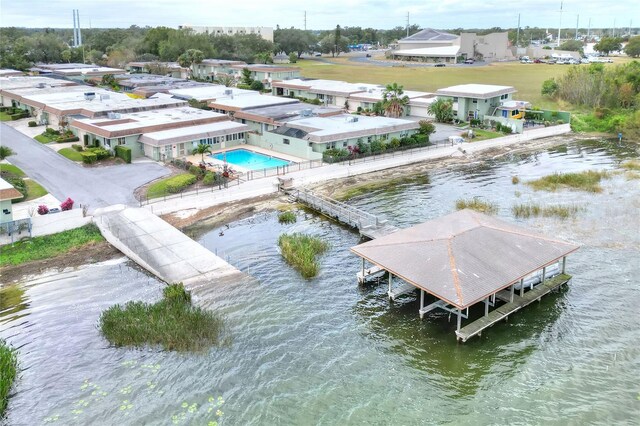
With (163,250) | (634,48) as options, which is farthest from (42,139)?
(634,48)

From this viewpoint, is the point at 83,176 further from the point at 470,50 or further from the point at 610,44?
the point at 610,44

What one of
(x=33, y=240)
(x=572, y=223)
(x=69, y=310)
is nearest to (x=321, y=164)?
(x=572, y=223)

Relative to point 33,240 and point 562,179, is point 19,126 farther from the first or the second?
point 562,179

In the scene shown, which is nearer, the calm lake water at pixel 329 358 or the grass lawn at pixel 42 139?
the calm lake water at pixel 329 358

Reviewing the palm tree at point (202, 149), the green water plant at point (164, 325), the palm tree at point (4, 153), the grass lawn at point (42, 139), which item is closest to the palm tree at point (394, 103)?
the palm tree at point (202, 149)

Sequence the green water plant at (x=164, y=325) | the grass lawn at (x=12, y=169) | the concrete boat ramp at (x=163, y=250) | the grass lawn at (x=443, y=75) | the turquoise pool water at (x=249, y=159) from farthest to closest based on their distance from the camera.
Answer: the grass lawn at (x=443, y=75) → the turquoise pool water at (x=249, y=159) → the grass lawn at (x=12, y=169) → the concrete boat ramp at (x=163, y=250) → the green water plant at (x=164, y=325)

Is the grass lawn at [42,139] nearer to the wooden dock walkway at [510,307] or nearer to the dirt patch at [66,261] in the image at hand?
the dirt patch at [66,261]
